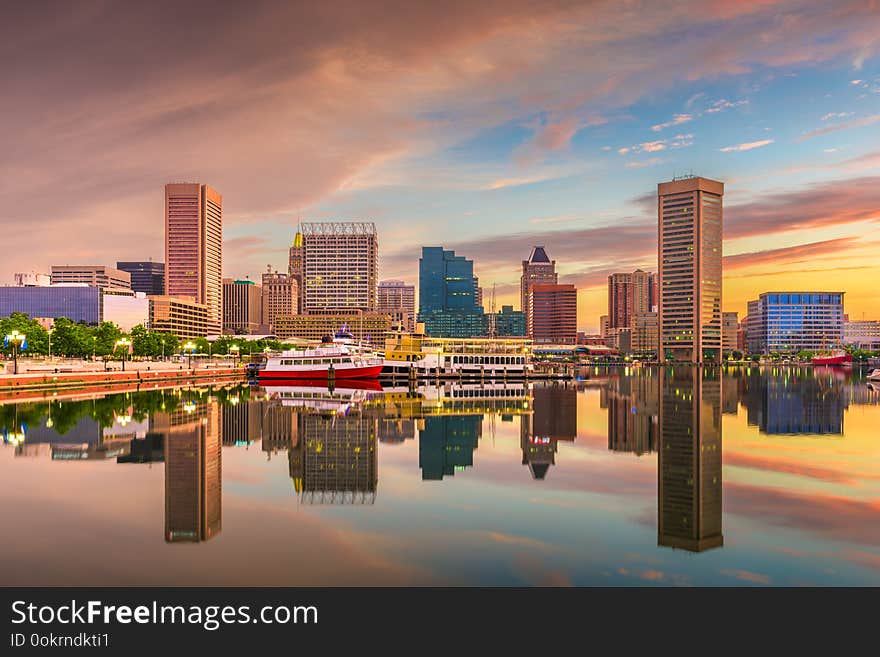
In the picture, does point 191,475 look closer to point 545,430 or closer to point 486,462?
point 486,462

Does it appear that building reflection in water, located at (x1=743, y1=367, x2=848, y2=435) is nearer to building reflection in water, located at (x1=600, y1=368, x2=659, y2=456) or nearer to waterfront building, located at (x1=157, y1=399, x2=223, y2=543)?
building reflection in water, located at (x1=600, y1=368, x2=659, y2=456)

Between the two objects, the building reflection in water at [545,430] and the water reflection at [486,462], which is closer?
the water reflection at [486,462]

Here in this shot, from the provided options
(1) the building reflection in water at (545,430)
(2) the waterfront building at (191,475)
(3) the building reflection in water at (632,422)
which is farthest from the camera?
(3) the building reflection in water at (632,422)

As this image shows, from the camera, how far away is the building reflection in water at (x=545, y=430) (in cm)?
3812

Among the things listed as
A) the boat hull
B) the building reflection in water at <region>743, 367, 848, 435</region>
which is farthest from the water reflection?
the boat hull

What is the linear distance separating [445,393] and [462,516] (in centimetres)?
7416

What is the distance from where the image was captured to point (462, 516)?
24.8 meters

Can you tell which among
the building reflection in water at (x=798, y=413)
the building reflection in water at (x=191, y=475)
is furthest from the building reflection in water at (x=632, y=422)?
the building reflection in water at (x=191, y=475)

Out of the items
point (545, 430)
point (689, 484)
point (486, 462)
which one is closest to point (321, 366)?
point (545, 430)

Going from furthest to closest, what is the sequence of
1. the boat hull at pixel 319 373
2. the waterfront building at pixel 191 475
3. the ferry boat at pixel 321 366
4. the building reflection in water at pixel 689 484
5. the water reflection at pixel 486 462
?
the ferry boat at pixel 321 366 < the boat hull at pixel 319 373 < the water reflection at pixel 486 462 < the waterfront building at pixel 191 475 < the building reflection in water at pixel 689 484

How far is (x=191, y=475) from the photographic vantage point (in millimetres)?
32906

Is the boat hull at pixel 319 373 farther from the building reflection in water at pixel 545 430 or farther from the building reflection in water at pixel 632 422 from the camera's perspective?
the building reflection in water at pixel 632 422

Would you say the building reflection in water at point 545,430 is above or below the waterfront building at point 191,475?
below
